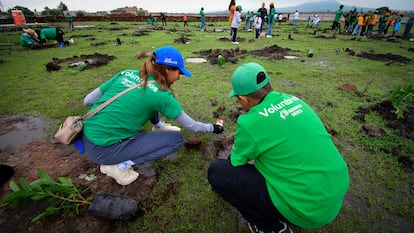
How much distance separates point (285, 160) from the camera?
127 cm

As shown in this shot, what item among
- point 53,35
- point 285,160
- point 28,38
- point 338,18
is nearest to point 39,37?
point 28,38

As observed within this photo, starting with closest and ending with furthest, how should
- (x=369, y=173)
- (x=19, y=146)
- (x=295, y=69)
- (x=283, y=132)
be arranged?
(x=283, y=132), (x=369, y=173), (x=19, y=146), (x=295, y=69)

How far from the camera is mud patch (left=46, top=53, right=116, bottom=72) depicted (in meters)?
6.02

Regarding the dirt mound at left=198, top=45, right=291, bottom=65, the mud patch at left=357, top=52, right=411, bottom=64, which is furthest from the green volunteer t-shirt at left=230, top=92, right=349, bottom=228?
the mud patch at left=357, top=52, right=411, bottom=64

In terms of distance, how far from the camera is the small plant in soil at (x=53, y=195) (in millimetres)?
1723

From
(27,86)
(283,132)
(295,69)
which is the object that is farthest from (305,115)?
(27,86)

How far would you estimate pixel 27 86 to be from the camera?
4.93 metres

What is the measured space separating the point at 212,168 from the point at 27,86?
18.8ft

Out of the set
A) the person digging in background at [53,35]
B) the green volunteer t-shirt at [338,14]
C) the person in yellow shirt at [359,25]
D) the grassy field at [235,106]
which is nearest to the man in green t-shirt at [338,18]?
Answer: the green volunteer t-shirt at [338,14]

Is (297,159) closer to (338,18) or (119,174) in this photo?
(119,174)

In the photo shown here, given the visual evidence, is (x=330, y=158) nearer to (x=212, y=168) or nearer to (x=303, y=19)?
(x=212, y=168)

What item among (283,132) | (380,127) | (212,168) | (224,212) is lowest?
(224,212)

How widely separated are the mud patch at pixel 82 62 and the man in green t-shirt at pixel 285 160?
636 centimetres

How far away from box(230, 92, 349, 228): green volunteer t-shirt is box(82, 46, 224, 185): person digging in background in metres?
0.97
